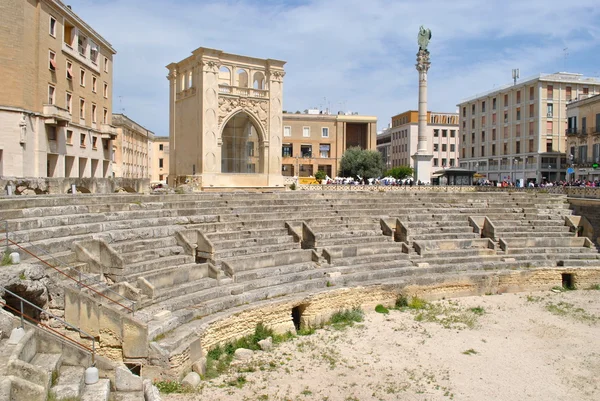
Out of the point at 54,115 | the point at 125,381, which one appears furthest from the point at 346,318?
the point at 54,115

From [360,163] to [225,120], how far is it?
34.0 metres

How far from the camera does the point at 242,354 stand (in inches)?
469

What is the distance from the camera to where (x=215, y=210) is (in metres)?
18.0

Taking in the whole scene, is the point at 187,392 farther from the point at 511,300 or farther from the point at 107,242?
the point at 511,300

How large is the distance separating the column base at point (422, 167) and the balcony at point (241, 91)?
12307 mm

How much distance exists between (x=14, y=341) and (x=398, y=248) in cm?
1477

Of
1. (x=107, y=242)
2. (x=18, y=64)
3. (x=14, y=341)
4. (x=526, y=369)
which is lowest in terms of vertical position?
(x=526, y=369)

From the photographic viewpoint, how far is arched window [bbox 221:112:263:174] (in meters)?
27.0

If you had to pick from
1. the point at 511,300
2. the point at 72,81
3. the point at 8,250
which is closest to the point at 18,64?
the point at 72,81

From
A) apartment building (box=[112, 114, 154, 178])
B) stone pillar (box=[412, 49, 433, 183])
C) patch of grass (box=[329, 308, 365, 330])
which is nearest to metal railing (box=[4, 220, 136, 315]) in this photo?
patch of grass (box=[329, 308, 365, 330])

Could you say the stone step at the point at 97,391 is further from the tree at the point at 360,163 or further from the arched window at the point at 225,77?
the tree at the point at 360,163

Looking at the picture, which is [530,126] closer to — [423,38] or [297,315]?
[423,38]

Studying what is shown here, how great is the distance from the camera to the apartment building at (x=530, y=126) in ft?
162

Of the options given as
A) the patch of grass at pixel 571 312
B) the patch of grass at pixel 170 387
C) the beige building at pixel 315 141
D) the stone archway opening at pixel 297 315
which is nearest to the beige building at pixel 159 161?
the beige building at pixel 315 141
